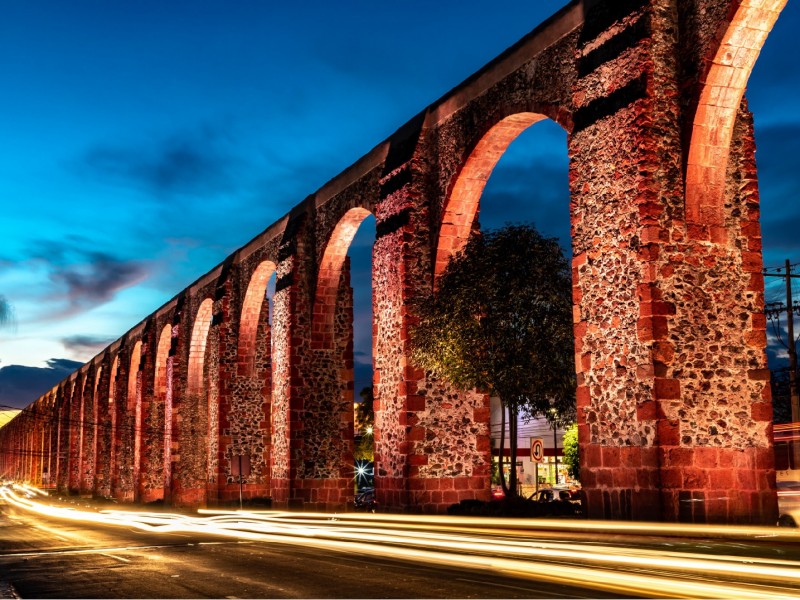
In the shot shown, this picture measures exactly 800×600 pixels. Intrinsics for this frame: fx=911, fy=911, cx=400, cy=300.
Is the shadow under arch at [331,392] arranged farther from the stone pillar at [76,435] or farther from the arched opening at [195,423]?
the stone pillar at [76,435]

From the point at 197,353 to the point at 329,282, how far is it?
1248cm

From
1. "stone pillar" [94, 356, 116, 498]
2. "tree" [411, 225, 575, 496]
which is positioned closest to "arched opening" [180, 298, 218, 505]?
"stone pillar" [94, 356, 116, 498]

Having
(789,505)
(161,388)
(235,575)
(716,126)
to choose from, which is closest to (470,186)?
(716,126)

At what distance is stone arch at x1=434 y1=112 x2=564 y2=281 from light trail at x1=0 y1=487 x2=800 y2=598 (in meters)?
5.31

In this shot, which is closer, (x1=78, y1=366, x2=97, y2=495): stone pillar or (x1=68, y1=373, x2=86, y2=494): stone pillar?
(x1=78, y1=366, x2=97, y2=495): stone pillar

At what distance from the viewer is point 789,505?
1403 centimetres

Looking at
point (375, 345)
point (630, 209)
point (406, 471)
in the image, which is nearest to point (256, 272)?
point (375, 345)

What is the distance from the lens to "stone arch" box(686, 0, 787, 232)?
11578 mm

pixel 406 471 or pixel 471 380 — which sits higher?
pixel 471 380

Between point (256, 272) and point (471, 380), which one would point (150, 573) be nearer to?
point (471, 380)

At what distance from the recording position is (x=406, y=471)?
56.2ft

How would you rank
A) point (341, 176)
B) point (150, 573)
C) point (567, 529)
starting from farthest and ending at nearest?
1. point (341, 176)
2. point (567, 529)
3. point (150, 573)

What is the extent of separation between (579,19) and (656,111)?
2545mm

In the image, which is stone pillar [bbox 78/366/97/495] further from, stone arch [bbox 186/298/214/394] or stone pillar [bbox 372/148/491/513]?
stone pillar [bbox 372/148/491/513]
